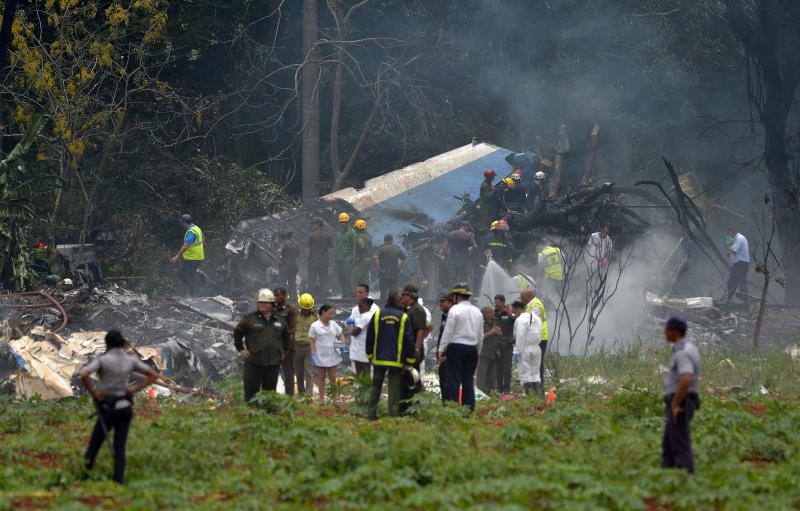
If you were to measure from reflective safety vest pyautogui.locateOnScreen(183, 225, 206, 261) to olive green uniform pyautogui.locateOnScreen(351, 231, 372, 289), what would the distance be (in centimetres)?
305

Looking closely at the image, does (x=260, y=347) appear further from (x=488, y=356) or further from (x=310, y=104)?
(x=310, y=104)

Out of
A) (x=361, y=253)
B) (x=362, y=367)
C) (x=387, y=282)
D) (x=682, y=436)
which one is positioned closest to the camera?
(x=682, y=436)

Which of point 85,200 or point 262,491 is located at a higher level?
point 85,200

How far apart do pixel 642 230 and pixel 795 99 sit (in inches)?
287

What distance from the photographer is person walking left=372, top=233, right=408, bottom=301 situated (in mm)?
21312

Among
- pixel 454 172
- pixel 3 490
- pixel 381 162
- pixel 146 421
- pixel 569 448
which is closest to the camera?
pixel 3 490

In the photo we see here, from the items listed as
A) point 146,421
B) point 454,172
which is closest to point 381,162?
point 454,172

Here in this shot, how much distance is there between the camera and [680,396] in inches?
335

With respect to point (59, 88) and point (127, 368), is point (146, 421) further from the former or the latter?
point (59, 88)

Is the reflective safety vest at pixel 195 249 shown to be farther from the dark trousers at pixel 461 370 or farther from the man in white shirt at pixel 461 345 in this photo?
the dark trousers at pixel 461 370

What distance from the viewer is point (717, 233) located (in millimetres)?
27375

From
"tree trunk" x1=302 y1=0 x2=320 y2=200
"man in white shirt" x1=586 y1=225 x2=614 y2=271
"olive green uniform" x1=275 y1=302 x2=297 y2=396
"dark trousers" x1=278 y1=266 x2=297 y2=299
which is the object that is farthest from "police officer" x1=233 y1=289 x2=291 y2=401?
"tree trunk" x1=302 y1=0 x2=320 y2=200

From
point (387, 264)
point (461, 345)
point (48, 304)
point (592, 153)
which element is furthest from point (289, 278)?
point (461, 345)

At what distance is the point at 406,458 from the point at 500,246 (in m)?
13.6
